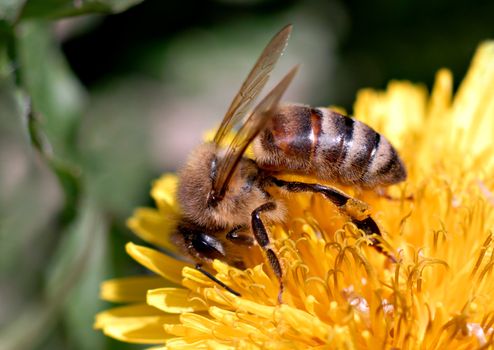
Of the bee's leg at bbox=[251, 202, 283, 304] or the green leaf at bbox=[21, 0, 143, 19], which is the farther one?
the green leaf at bbox=[21, 0, 143, 19]

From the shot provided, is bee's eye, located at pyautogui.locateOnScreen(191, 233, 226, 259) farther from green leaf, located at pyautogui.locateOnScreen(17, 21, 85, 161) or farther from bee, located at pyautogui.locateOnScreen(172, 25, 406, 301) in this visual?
green leaf, located at pyautogui.locateOnScreen(17, 21, 85, 161)

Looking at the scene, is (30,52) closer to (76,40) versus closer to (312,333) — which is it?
(76,40)

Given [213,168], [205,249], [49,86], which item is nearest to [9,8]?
[49,86]

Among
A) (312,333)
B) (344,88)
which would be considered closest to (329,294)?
(312,333)

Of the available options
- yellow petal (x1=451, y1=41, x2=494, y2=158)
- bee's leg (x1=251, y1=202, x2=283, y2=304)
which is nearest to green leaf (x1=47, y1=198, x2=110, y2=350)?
bee's leg (x1=251, y1=202, x2=283, y2=304)

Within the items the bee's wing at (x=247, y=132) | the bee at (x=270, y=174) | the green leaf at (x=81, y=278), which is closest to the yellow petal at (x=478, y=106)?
the bee at (x=270, y=174)

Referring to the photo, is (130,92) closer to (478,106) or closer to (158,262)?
(158,262)

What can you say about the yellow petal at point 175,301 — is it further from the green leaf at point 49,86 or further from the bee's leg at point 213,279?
the green leaf at point 49,86
